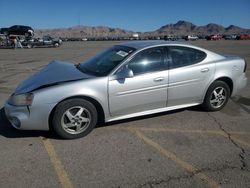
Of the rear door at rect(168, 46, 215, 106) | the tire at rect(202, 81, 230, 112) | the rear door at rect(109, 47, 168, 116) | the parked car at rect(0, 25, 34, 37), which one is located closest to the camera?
the rear door at rect(109, 47, 168, 116)

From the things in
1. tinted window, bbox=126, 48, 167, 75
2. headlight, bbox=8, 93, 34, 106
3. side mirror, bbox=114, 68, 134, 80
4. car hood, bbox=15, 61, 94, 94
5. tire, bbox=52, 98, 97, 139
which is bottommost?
tire, bbox=52, 98, 97, 139

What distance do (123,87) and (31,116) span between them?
4.96 ft

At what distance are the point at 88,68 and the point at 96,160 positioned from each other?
6.69 ft

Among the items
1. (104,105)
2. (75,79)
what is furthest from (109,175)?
(75,79)

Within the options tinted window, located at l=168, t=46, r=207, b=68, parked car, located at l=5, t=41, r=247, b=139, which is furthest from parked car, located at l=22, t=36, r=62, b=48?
tinted window, located at l=168, t=46, r=207, b=68

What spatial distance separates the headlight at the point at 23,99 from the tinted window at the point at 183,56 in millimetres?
2506

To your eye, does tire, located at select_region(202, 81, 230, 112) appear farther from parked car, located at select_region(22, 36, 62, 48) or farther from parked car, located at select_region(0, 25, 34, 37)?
parked car, located at select_region(0, 25, 34, 37)

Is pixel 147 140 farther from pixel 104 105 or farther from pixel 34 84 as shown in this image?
pixel 34 84

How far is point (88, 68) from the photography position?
5.57 m

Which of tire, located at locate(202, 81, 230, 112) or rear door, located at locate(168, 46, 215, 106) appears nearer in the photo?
rear door, located at locate(168, 46, 215, 106)

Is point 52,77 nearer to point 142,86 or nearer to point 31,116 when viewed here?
point 31,116

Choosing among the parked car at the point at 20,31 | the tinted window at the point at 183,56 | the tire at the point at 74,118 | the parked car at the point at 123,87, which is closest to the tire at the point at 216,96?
the parked car at the point at 123,87

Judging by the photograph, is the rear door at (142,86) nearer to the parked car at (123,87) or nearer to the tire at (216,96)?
the parked car at (123,87)

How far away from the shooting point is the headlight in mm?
4559
